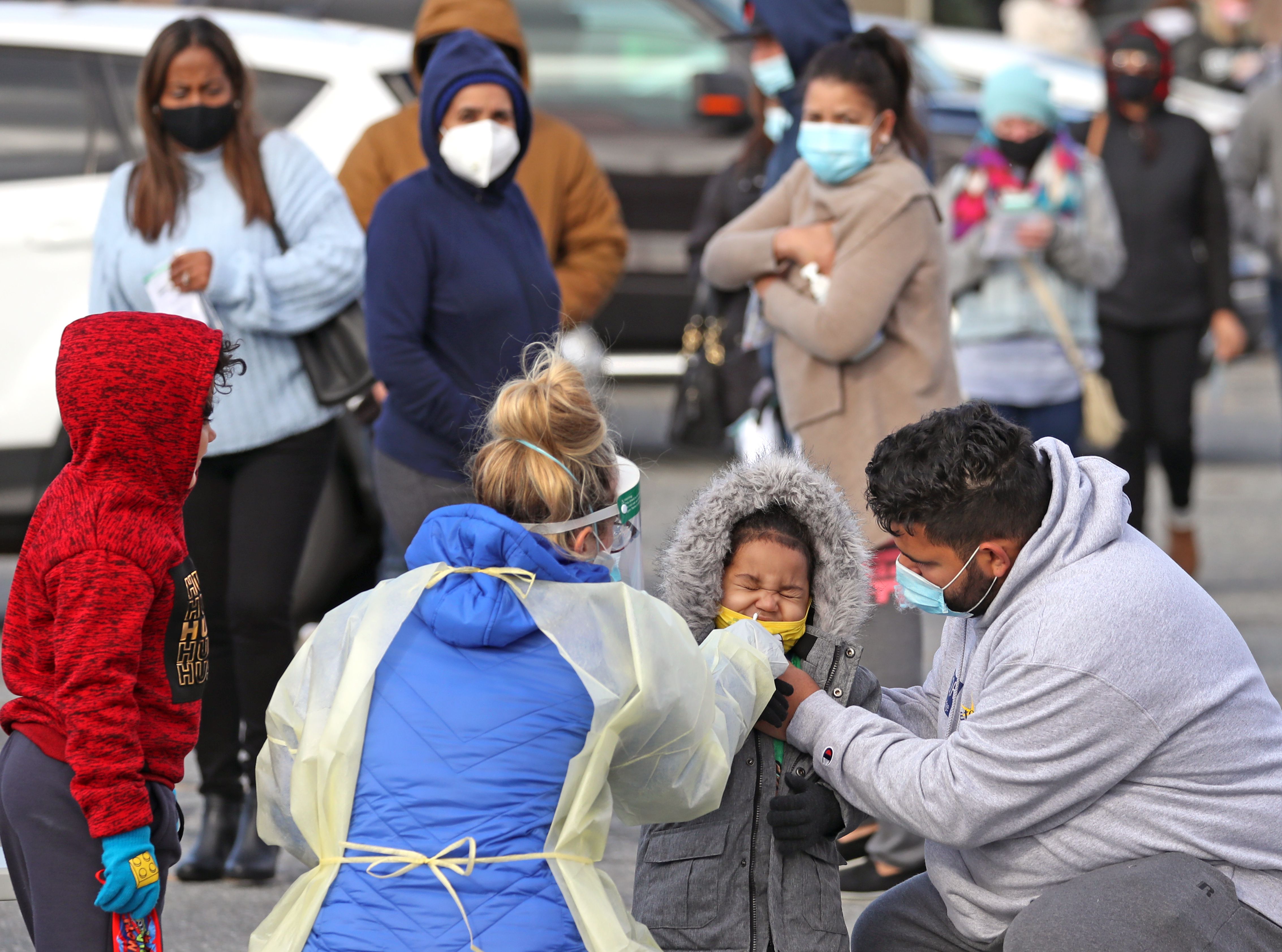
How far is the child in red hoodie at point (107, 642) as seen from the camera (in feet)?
8.57

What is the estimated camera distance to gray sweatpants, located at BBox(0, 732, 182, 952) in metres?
2.71

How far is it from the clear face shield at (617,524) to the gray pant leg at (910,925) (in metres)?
0.74

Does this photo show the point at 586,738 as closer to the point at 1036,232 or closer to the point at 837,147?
the point at 837,147

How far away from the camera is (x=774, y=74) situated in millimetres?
4855

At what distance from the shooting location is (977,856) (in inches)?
112

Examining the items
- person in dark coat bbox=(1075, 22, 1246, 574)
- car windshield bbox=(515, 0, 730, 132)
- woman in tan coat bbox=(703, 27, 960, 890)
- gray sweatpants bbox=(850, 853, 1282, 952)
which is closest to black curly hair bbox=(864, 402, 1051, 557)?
gray sweatpants bbox=(850, 853, 1282, 952)

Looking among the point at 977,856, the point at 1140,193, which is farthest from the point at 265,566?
the point at 1140,193

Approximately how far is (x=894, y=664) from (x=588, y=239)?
176cm

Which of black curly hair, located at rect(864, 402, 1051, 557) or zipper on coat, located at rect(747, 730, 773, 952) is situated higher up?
black curly hair, located at rect(864, 402, 1051, 557)

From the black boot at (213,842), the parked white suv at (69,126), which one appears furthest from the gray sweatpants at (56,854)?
the parked white suv at (69,126)

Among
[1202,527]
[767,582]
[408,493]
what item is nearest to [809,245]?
[408,493]

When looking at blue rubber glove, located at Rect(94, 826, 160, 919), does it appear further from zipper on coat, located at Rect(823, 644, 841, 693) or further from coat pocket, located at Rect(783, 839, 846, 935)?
zipper on coat, located at Rect(823, 644, 841, 693)

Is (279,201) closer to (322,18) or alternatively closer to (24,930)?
(24,930)

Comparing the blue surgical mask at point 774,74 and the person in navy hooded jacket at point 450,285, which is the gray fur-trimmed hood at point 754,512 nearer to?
the person in navy hooded jacket at point 450,285
